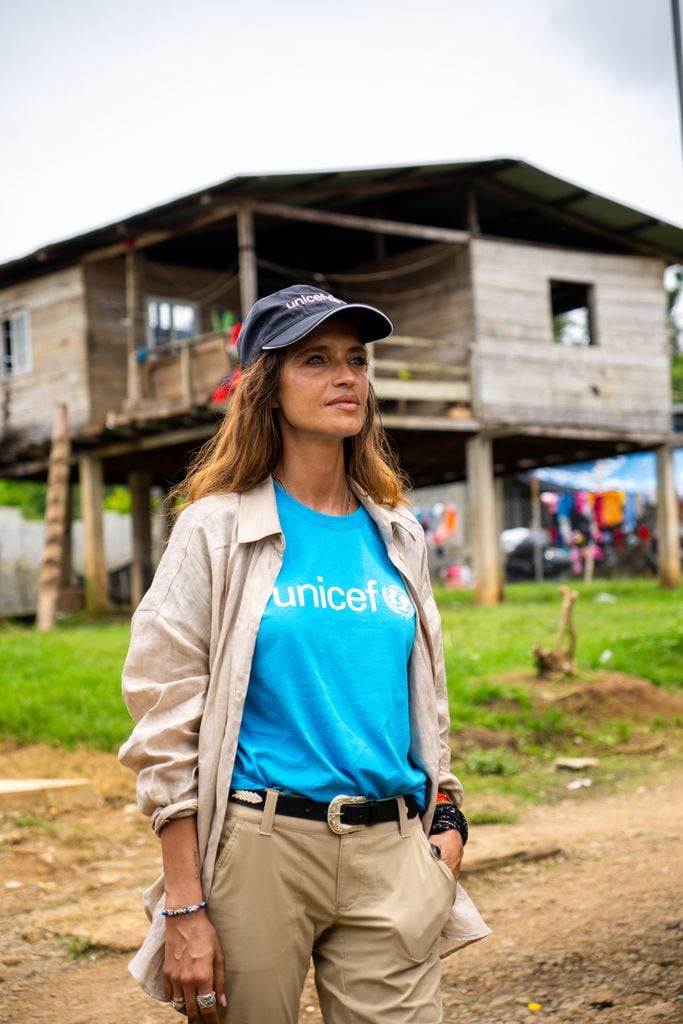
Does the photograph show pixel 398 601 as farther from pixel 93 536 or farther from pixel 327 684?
pixel 93 536

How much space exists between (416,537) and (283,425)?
41 cm

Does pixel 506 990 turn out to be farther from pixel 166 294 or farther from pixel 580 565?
pixel 580 565

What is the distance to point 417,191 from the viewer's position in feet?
55.5

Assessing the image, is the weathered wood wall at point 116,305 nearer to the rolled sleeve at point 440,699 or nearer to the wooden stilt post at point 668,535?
the wooden stilt post at point 668,535

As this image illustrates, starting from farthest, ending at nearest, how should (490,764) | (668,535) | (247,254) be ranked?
1. (668,535)
2. (247,254)
3. (490,764)

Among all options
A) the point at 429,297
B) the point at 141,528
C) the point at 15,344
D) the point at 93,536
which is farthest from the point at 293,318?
the point at 15,344

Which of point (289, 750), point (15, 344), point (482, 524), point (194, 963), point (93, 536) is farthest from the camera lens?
point (15, 344)

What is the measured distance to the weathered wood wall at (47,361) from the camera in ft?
58.1

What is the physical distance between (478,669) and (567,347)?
888 centimetres

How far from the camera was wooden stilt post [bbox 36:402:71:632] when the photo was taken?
15.1 meters

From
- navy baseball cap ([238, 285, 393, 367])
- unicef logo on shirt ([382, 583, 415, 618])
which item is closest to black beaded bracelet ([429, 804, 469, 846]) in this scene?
unicef logo on shirt ([382, 583, 415, 618])

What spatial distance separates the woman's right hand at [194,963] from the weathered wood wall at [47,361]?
627 inches

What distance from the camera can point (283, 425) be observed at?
2.54 meters

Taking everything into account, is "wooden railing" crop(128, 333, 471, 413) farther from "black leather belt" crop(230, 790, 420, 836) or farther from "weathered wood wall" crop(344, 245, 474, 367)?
"black leather belt" crop(230, 790, 420, 836)
